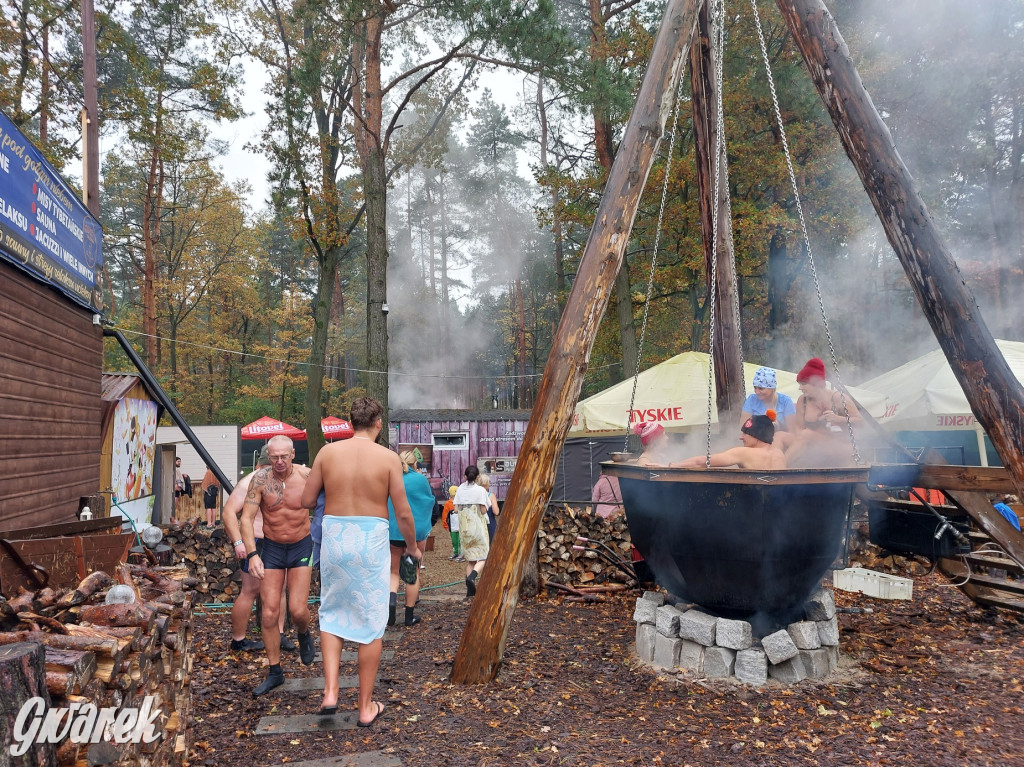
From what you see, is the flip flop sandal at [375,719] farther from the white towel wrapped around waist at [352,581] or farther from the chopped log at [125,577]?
the chopped log at [125,577]

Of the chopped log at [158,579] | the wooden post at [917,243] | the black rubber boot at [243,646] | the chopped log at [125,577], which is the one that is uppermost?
the wooden post at [917,243]

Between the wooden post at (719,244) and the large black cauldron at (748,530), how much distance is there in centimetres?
243

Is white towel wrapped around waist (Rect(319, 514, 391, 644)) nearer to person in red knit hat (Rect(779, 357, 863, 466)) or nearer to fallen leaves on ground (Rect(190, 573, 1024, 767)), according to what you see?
fallen leaves on ground (Rect(190, 573, 1024, 767))

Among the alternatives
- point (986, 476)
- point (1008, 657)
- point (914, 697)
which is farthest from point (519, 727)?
point (986, 476)

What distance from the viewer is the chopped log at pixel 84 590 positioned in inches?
119

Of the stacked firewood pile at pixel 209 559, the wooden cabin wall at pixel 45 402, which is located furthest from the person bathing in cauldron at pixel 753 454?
the stacked firewood pile at pixel 209 559

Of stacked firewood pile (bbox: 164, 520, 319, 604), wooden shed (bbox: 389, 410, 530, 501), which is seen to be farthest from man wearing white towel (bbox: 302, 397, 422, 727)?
wooden shed (bbox: 389, 410, 530, 501)

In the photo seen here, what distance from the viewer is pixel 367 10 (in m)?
11.6

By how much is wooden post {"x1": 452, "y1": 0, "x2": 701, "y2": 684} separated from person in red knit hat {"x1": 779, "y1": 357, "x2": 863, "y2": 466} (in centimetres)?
203

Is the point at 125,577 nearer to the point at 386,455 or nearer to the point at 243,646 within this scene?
the point at 386,455

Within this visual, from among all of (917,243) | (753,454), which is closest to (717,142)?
(917,243)

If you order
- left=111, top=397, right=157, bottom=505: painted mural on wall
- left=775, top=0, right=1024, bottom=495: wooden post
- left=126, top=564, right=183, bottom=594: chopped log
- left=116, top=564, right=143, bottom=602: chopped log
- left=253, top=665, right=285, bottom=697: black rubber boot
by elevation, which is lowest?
left=253, top=665, right=285, bottom=697: black rubber boot

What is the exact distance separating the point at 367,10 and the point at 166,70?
12785mm

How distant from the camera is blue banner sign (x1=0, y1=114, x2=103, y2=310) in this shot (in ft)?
15.2
